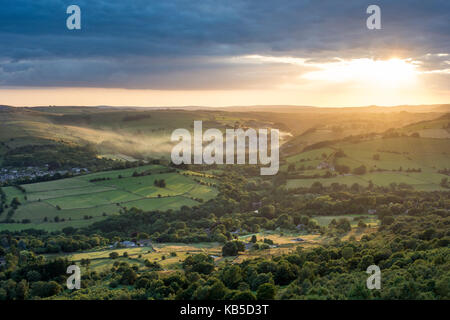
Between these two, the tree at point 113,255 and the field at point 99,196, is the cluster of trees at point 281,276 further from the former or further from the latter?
the field at point 99,196

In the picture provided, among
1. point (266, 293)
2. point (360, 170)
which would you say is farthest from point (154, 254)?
point (360, 170)

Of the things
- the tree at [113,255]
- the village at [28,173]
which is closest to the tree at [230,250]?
the tree at [113,255]

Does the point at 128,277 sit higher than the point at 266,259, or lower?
lower

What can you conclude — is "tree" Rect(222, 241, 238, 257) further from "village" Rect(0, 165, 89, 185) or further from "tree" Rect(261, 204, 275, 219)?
"village" Rect(0, 165, 89, 185)

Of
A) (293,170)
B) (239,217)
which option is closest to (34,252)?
(239,217)

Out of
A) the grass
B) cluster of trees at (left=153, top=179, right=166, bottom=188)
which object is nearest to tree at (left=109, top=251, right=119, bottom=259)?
the grass

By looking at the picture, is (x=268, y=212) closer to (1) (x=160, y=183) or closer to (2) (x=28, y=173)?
(1) (x=160, y=183)

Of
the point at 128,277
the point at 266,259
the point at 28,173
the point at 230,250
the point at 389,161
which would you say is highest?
the point at 389,161

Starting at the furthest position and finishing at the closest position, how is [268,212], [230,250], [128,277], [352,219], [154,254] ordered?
[268,212]
[352,219]
[154,254]
[230,250]
[128,277]

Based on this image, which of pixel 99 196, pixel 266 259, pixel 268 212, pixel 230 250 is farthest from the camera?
pixel 99 196

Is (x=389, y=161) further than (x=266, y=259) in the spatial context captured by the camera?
Yes
